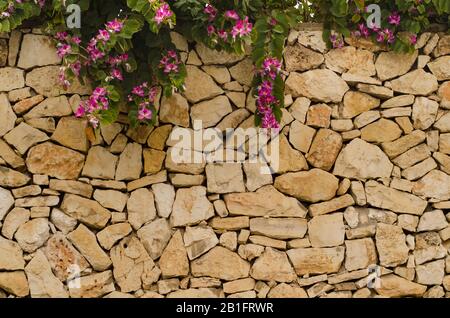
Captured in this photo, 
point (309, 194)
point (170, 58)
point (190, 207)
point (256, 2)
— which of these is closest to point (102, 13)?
point (170, 58)

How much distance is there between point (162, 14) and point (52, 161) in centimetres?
103

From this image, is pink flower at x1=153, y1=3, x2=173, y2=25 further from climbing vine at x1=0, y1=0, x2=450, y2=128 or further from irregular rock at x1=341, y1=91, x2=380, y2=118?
irregular rock at x1=341, y1=91, x2=380, y2=118

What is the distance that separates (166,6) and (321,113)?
111cm

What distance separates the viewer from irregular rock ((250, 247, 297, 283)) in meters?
3.62

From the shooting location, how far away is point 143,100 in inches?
138

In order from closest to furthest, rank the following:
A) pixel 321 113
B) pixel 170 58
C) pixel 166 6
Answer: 1. pixel 166 6
2. pixel 170 58
3. pixel 321 113

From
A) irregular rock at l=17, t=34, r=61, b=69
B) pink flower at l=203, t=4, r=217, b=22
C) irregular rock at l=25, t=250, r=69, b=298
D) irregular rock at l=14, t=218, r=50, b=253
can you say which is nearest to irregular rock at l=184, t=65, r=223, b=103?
pink flower at l=203, t=4, r=217, b=22

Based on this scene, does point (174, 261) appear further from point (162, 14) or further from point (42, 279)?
point (162, 14)

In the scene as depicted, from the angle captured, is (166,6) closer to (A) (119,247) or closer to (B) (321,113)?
(B) (321,113)

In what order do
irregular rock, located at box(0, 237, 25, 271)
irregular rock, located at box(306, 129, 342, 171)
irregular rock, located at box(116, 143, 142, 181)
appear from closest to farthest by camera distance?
irregular rock, located at box(0, 237, 25, 271)
irregular rock, located at box(116, 143, 142, 181)
irregular rock, located at box(306, 129, 342, 171)

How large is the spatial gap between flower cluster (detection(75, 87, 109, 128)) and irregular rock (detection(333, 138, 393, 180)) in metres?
1.34

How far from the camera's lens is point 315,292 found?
3.66 m

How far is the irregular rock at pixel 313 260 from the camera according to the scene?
144 inches

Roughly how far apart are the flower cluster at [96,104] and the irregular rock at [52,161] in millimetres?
275
